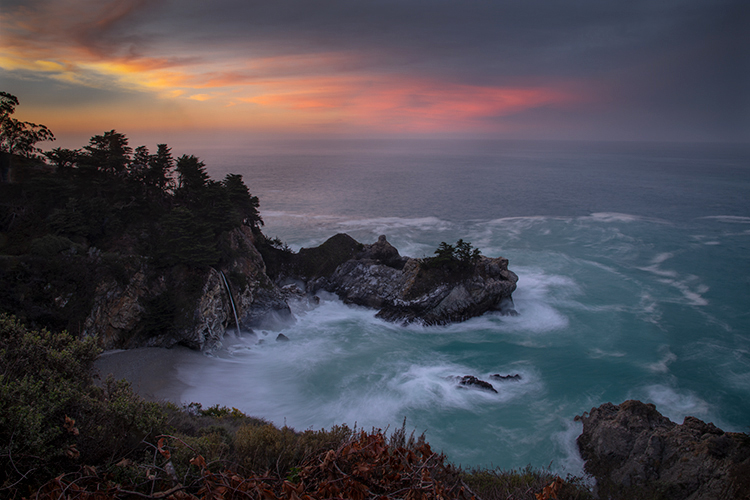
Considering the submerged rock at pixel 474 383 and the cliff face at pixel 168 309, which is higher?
the cliff face at pixel 168 309

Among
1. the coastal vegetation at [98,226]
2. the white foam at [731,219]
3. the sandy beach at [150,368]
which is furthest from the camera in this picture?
the white foam at [731,219]

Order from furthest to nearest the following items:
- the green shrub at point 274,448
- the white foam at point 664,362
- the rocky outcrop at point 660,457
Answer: the white foam at point 664,362
the rocky outcrop at point 660,457
the green shrub at point 274,448

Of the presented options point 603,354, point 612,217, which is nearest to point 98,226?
point 603,354

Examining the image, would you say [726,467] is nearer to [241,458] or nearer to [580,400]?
[580,400]

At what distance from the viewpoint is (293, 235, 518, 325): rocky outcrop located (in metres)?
25.2

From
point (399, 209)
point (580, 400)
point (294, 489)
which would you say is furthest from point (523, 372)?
point (399, 209)

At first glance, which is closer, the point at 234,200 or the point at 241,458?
the point at 241,458

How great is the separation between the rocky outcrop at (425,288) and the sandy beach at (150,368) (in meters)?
12.2

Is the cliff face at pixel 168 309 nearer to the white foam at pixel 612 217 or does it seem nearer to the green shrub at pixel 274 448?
the green shrub at pixel 274 448

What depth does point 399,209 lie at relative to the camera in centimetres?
6259

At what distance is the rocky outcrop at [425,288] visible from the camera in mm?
25156

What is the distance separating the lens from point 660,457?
11094 mm

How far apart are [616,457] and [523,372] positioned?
7.77 meters

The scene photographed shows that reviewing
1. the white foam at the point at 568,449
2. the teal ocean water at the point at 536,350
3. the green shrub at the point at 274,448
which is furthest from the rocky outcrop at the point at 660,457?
the green shrub at the point at 274,448
